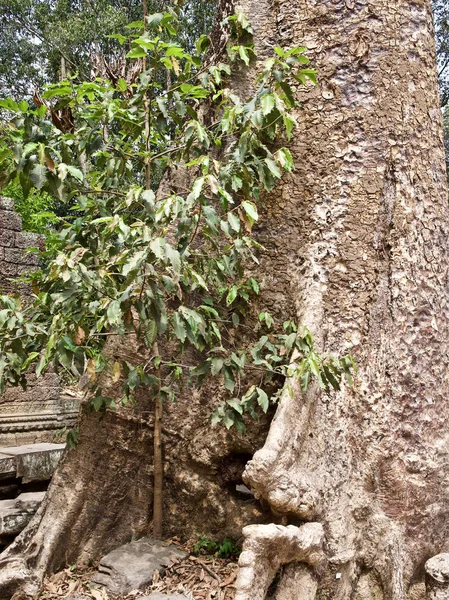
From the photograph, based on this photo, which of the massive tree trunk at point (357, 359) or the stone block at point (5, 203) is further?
the stone block at point (5, 203)

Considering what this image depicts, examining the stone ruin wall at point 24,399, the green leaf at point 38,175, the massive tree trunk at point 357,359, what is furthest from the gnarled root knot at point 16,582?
the stone ruin wall at point 24,399

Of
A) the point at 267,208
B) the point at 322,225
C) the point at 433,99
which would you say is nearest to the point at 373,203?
the point at 322,225

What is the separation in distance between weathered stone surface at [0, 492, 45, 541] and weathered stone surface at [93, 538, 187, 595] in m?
0.97

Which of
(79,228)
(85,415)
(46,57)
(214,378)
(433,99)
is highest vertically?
(46,57)

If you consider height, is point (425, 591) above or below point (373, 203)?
below

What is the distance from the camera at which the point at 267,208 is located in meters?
3.46

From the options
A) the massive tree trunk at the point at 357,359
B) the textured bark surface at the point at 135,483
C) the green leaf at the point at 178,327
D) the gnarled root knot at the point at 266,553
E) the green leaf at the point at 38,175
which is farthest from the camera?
the textured bark surface at the point at 135,483

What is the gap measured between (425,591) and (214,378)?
4.69ft

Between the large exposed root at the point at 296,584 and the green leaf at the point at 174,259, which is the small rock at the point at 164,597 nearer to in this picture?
the large exposed root at the point at 296,584

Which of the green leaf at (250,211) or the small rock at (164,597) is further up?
the green leaf at (250,211)

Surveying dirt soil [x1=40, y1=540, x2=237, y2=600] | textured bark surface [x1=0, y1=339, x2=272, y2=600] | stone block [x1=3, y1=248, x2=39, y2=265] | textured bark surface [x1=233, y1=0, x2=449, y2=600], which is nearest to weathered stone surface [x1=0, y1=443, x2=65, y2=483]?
textured bark surface [x1=0, y1=339, x2=272, y2=600]

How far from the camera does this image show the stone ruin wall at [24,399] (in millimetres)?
6254

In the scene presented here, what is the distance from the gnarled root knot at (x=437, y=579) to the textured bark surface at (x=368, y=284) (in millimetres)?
173

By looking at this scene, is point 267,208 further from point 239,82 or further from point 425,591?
point 425,591
